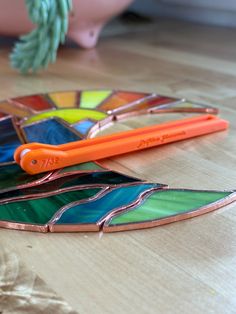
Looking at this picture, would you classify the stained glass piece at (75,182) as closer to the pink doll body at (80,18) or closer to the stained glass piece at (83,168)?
the stained glass piece at (83,168)

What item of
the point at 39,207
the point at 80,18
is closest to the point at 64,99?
the point at 39,207

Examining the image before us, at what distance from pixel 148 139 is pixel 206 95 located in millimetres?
200

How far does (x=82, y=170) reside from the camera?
1.17ft

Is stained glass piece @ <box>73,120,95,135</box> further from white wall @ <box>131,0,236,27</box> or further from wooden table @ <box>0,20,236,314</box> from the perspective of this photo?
white wall @ <box>131,0,236,27</box>

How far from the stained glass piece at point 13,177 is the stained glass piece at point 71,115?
4.3 inches

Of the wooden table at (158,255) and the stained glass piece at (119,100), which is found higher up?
the stained glass piece at (119,100)

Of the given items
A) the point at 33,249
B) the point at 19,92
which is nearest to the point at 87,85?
the point at 19,92

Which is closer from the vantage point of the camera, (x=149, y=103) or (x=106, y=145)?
(x=106, y=145)

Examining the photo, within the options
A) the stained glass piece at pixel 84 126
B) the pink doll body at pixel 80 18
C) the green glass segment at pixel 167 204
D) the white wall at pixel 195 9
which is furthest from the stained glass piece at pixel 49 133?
the white wall at pixel 195 9

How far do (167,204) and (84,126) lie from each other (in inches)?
6.4

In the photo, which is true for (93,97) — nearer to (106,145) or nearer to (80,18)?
(106,145)

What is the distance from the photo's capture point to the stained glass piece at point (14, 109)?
19.1 inches

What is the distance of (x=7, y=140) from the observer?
42 centimetres

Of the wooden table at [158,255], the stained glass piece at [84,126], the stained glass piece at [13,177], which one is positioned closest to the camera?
the wooden table at [158,255]
